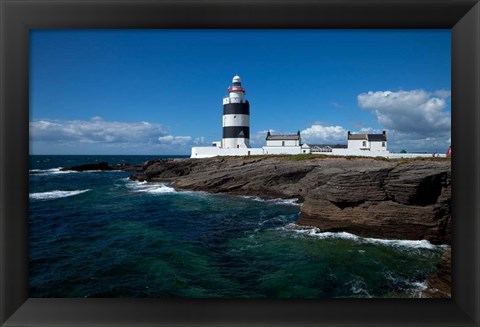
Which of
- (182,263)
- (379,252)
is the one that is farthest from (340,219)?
(182,263)

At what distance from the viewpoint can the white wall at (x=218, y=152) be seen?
60.3 feet

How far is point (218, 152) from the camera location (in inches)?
741

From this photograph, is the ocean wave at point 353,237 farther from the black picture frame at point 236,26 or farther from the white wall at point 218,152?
the white wall at point 218,152

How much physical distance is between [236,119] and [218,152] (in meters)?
3.23

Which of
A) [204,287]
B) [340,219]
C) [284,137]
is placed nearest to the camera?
[204,287]

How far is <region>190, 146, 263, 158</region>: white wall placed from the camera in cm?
1839

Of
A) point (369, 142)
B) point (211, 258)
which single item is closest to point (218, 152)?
point (369, 142)

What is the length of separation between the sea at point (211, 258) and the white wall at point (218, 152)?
9573 mm

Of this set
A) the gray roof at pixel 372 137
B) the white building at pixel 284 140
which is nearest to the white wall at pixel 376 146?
the gray roof at pixel 372 137

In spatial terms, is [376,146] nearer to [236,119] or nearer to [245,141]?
[245,141]
